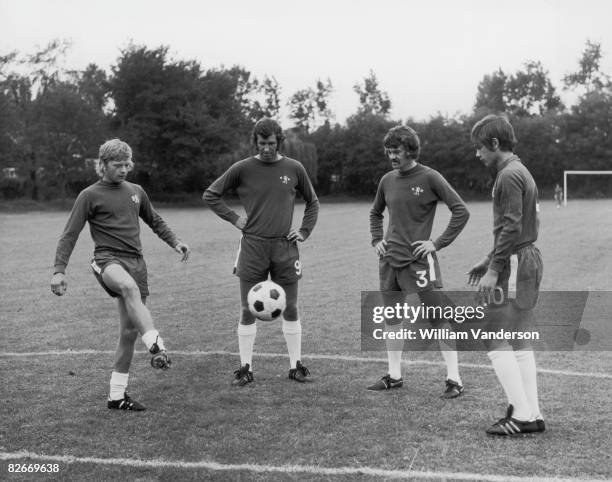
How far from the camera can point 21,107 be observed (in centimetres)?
5744

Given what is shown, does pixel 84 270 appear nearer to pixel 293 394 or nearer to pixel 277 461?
pixel 293 394

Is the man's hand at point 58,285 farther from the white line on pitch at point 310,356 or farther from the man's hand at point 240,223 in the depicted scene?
the white line on pitch at point 310,356

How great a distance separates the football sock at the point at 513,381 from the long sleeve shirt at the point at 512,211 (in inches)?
24.4

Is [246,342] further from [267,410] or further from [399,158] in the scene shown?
[399,158]

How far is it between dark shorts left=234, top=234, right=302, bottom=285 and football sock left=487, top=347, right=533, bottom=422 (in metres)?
2.19

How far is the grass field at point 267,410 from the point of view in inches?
176

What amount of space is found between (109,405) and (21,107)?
56.7 metres

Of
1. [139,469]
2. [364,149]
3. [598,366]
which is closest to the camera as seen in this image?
[139,469]

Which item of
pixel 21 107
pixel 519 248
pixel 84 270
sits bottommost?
pixel 84 270

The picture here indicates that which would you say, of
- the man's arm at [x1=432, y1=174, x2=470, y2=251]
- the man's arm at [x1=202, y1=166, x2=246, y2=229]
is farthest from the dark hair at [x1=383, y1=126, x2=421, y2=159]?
the man's arm at [x1=202, y1=166, x2=246, y2=229]

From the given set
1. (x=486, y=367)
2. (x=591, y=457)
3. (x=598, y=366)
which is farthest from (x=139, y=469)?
(x=598, y=366)

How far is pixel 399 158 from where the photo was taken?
6.20 m

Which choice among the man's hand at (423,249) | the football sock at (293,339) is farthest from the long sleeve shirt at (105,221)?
the man's hand at (423,249)

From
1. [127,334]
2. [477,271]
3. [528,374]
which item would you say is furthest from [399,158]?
[127,334]
